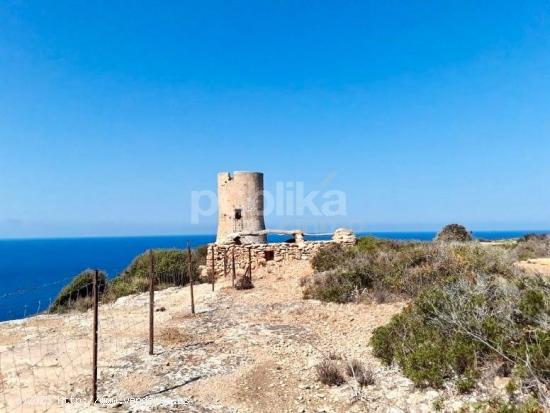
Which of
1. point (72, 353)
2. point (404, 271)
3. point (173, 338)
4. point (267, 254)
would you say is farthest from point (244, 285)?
point (72, 353)

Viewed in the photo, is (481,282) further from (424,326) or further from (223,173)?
(223,173)

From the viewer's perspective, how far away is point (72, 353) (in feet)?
23.9

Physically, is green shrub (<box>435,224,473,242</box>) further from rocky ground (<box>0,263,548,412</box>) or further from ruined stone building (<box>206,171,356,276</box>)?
rocky ground (<box>0,263,548,412</box>)

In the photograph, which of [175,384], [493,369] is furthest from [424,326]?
[175,384]

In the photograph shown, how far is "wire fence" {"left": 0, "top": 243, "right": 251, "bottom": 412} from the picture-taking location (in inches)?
207

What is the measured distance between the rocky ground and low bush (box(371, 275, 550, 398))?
10.8 inches

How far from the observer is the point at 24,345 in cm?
816

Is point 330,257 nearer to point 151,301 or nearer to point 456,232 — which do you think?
point 151,301

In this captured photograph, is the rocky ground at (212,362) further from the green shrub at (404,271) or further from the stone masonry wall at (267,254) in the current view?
the stone masonry wall at (267,254)

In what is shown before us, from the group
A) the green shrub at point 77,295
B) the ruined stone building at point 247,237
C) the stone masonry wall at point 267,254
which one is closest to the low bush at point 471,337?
the ruined stone building at point 247,237

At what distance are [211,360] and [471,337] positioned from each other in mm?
3766

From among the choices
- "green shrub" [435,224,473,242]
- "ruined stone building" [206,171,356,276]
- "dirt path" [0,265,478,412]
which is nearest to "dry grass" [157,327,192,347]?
"dirt path" [0,265,478,412]

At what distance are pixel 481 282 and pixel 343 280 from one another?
4.33m

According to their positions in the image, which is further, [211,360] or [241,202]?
[241,202]
